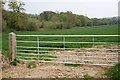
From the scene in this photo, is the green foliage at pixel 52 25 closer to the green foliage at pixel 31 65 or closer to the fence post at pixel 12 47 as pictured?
the fence post at pixel 12 47

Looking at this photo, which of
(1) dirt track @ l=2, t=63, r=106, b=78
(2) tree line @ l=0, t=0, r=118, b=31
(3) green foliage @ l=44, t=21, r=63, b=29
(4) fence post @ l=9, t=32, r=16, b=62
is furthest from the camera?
(3) green foliage @ l=44, t=21, r=63, b=29

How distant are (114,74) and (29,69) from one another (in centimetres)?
257

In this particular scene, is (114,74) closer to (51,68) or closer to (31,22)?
(51,68)

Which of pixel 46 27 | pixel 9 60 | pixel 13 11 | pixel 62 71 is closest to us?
pixel 62 71

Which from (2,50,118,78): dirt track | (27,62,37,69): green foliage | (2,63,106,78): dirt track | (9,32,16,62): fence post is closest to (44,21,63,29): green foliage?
(9,32,16,62): fence post

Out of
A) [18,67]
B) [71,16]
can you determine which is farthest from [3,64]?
[71,16]

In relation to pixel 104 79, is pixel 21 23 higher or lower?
higher

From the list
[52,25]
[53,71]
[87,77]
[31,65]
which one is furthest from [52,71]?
[52,25]

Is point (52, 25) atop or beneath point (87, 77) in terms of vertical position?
atop

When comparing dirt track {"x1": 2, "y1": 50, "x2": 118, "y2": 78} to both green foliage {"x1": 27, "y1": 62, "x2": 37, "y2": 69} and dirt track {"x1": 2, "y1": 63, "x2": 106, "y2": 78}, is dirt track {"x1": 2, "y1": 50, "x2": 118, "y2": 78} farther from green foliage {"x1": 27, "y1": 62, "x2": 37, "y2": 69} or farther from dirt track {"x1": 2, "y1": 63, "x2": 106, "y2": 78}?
green foliage {"x1": 27, "y1": 62, "x2": 37, "y2": 69}

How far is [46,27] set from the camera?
51.6m

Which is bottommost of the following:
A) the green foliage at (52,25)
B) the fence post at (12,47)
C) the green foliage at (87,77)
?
the green foliage at (87,77)

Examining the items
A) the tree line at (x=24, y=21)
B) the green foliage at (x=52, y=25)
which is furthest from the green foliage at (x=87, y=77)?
the green foliage at (x=52, y=25)

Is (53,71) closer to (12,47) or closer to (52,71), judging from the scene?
(52,71)
